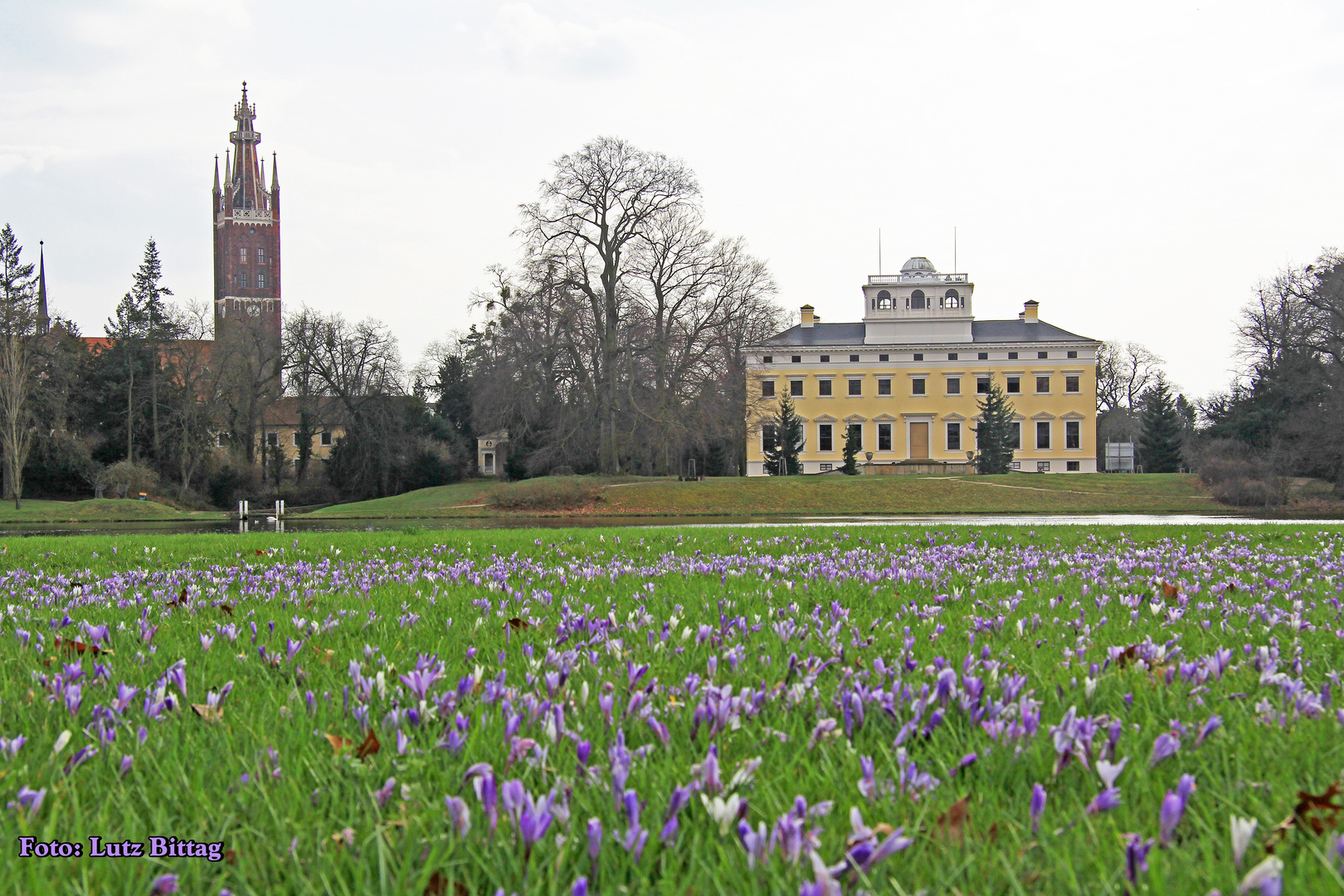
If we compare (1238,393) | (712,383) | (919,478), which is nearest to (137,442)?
(712,383)

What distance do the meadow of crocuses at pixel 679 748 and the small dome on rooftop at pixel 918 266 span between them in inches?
3245

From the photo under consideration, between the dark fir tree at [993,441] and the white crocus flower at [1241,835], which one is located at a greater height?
the dark fir tree at [993,441]

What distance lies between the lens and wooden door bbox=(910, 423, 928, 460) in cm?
8094

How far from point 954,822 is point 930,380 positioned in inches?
3234

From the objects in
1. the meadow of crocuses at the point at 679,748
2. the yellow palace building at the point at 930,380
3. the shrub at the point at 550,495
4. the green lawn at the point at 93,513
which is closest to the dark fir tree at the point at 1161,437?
the yellow palace building at the point at 930,380

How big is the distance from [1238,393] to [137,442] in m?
66.7

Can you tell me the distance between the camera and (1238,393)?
55.8m

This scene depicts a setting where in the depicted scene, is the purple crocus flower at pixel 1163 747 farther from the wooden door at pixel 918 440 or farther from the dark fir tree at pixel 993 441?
the wooden door at pixel 918 440

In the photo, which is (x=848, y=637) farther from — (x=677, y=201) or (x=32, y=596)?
(x=677, y=201)

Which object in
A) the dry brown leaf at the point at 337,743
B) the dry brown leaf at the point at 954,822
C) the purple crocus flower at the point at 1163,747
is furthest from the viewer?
the dry brown leaf at the point at 337,743

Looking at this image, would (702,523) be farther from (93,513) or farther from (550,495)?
(93,513)

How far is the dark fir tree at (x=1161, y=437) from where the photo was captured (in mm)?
66812

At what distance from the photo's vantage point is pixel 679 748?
2.32m

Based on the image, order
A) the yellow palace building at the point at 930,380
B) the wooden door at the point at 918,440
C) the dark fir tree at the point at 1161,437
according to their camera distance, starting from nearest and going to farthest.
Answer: the dark fir tree at the point at 1161,437, the yellow palace building at the point at 930,380, the wooden door at the point at 918,440
